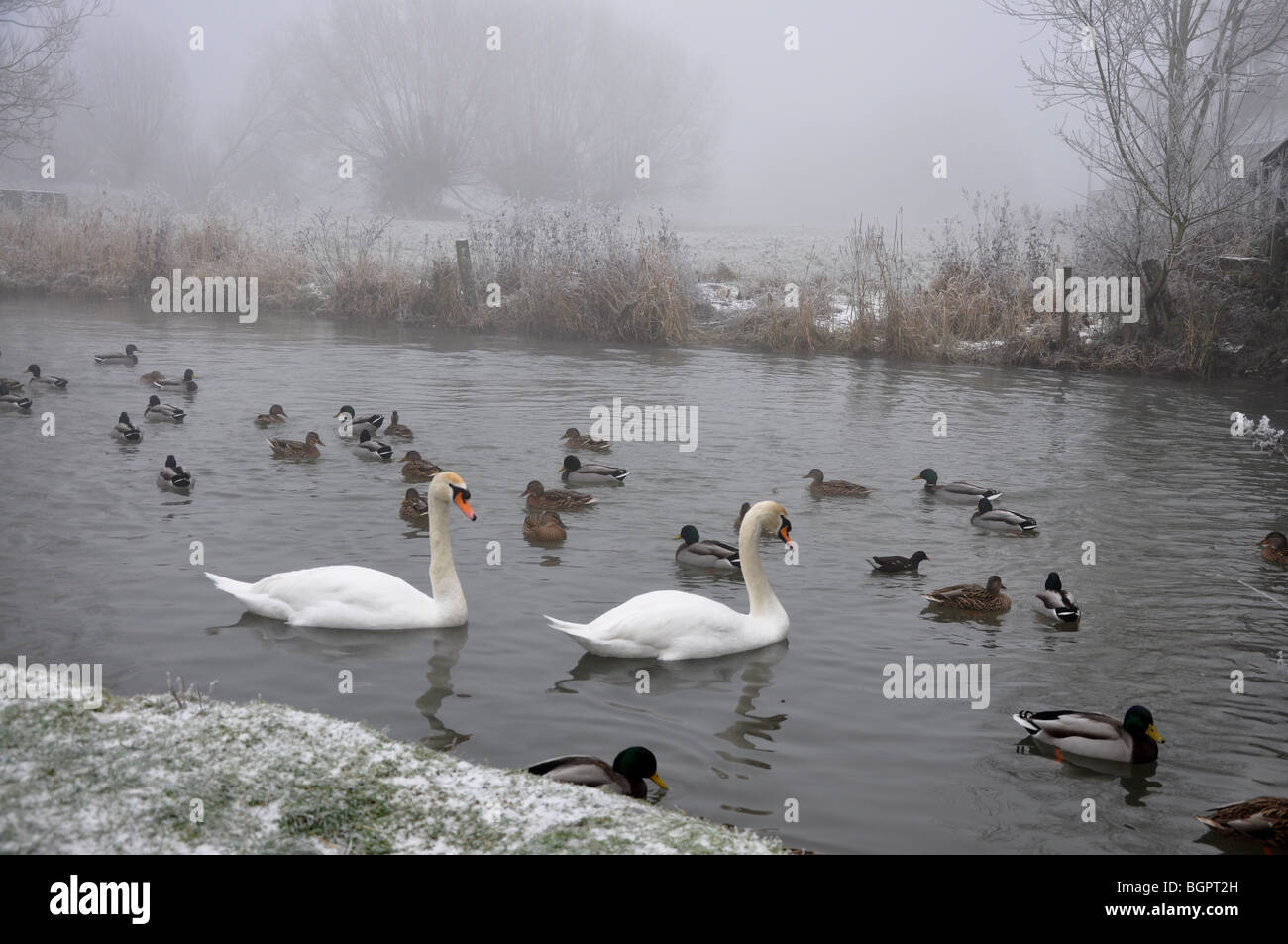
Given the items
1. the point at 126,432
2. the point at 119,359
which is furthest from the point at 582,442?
the point at 119,359

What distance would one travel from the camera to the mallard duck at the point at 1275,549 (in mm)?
11203

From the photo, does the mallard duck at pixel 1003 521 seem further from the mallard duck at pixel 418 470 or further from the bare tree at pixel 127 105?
the bare tree at pixel 127 105

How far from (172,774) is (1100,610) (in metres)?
7.73

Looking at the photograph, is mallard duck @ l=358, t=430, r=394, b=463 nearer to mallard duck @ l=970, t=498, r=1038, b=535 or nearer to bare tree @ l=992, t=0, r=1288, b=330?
mallard duck @ l=970, t=498, r=1038, b=535

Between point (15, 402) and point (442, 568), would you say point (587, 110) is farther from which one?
point (442, 568)

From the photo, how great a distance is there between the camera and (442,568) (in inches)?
356

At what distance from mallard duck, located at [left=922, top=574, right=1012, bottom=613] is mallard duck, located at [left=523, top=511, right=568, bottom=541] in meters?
3.73

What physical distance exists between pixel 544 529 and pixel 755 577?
3033 millimetres

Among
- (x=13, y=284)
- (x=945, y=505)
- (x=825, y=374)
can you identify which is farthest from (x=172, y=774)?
(x=13, y=284)

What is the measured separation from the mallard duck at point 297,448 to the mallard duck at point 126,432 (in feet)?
6.23

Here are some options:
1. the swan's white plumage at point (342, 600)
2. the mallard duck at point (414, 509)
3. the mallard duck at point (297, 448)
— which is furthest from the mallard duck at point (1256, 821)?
the mallard duck at point (297, 448)

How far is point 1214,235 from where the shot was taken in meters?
25.1

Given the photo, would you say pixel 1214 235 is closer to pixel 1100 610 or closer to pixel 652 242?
pixel 652 242
